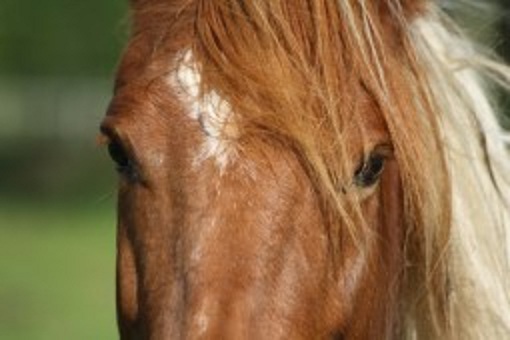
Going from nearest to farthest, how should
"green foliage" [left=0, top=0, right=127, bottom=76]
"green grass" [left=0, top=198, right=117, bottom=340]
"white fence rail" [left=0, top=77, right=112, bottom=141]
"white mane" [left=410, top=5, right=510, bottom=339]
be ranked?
"white mane" [left=410, top=5, right=510, bottom=339]
"green grass" [left=0, top=198, right=117, bottom=340]
"white fence rail" [left=0, top=77, right=112, bottom=141]
"green foliage" [left=0, top=0, right=127, bottom=76]

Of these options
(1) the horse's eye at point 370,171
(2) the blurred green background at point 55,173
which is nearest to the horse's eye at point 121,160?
(1) the horse's eye at point 370,171

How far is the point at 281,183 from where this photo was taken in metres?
2.91

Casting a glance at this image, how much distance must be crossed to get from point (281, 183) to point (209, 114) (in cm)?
20

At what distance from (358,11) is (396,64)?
14cm

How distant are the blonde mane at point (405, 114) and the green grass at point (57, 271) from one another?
23.3 feet

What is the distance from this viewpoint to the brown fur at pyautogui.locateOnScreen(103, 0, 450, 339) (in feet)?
9.34

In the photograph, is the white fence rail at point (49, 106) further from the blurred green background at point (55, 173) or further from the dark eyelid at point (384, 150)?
the dark eyelid at point (384, 150)

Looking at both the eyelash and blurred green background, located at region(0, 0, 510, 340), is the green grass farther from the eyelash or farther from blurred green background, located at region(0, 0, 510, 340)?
the eyelash

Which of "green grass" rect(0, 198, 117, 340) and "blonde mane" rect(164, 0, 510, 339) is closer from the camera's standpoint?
"blonde mane" rect(164, 0, 510, 339)

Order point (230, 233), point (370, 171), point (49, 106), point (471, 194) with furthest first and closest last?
1. point (49, 106)
2. point (471, 194)
3. point (370, 171)
4. point (230, 233)

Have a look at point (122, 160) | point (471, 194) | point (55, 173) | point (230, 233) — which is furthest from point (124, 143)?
point (55, 173)

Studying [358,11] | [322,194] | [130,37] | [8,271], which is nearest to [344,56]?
[358,11]

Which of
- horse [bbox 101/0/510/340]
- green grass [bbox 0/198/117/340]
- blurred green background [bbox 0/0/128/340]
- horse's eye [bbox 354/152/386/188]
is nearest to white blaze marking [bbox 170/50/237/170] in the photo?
horse [bbox 101/0/510/340]

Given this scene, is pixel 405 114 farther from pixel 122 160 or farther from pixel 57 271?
pixel 57 271
